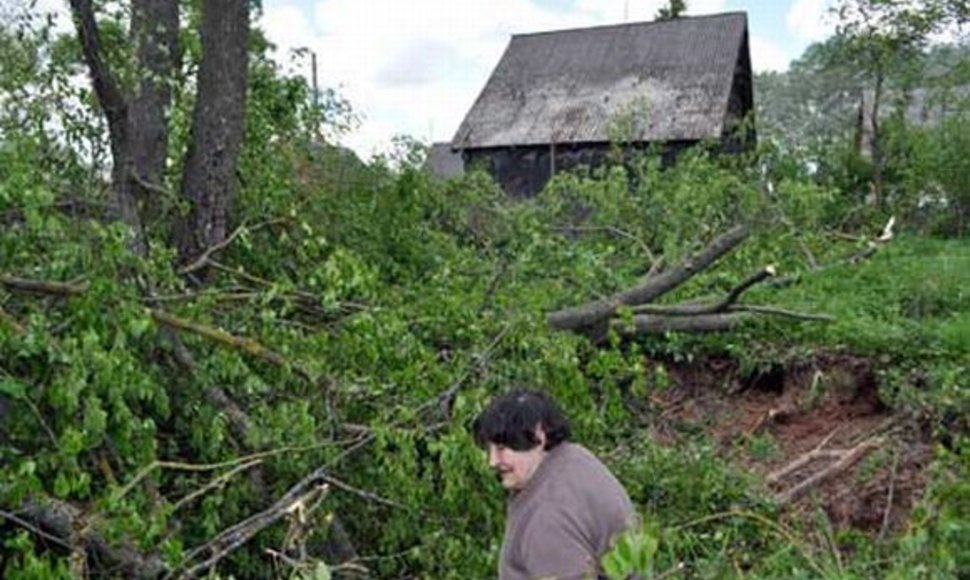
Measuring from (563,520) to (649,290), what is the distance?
378cm

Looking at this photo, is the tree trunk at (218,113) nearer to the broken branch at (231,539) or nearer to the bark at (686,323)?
the bark at (686,323)

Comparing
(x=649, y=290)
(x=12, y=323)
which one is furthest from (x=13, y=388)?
(x=649, y=290)

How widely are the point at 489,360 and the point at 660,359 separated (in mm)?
3175

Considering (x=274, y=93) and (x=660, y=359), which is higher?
(x=274, y=93)

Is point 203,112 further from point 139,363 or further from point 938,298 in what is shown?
point 938,298

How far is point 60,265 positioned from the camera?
12.6 feet

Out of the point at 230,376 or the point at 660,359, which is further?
the point at 660,359

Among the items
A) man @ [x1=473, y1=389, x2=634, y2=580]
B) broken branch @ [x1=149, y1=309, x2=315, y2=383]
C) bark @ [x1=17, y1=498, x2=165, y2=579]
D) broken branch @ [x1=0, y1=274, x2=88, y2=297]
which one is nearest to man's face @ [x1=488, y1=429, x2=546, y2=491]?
man @ [x1=473, y1=389, x2=634, y2=580]

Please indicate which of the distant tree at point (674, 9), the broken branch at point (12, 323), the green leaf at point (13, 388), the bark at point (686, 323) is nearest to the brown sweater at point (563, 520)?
the green leaf at point (13, 388)

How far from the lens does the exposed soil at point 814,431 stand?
17.9 ft

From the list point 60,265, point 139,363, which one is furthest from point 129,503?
point 60,265

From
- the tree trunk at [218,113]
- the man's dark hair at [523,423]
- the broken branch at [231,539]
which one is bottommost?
the broken branch at [231,539]

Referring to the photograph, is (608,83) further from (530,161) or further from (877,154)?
(877,154)

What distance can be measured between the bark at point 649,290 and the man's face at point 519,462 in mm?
2824
